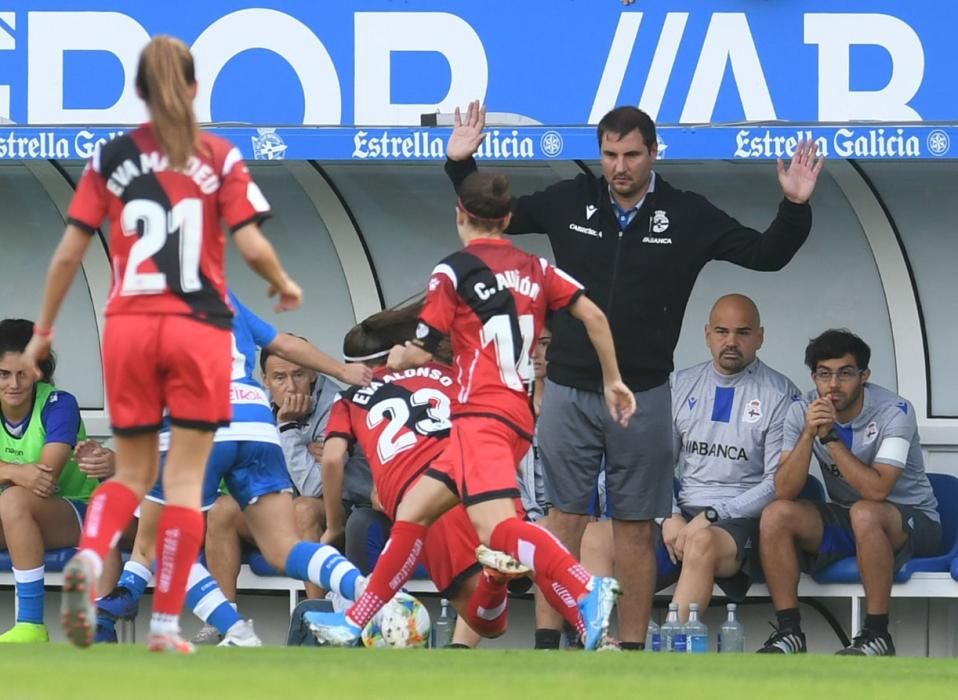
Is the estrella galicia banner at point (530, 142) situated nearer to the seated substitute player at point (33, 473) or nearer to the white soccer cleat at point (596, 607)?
the seated substitute player at point (33, 473)

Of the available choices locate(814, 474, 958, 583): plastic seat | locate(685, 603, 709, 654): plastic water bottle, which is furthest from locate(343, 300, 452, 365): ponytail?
locate(814, 474, 958, 583): plastic seat

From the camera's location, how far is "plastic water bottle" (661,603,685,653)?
757cm

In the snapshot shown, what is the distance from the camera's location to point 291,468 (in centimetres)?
846

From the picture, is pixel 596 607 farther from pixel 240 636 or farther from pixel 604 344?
pixel 240 636

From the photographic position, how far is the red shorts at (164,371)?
4.92m

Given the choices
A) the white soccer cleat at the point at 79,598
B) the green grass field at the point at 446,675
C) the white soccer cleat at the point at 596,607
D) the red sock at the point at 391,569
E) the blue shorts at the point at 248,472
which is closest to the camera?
the green grass field at the point at 446,675

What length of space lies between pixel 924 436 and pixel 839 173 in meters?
1.26

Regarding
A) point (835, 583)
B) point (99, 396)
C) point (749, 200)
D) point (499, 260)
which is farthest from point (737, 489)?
point (99, 396)

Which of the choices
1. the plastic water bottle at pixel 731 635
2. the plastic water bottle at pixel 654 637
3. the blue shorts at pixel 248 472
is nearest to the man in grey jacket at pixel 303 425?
the blue shorts at pixel 248 472

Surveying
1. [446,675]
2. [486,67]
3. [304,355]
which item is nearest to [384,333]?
[304,355]

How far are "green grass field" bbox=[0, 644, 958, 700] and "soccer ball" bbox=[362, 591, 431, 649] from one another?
3.59ft

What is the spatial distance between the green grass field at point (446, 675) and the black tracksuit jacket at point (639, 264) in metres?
1.44

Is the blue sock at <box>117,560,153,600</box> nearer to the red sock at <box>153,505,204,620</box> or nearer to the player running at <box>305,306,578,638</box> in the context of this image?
the player running at <box>305,306,578,638</box>

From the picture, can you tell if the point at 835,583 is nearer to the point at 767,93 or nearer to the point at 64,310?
the point at 767,93
